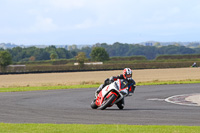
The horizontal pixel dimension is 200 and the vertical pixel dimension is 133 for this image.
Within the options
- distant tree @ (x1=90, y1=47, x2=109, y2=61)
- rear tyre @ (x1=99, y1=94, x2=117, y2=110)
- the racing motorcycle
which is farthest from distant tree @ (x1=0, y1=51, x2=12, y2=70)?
rear tyre @ (x1=99, y1=94, x2=117, y2=110)

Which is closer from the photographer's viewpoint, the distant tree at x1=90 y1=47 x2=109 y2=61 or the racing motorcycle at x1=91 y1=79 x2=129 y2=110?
the racing motorcycle at x1=91 y1=79 x2=129 y2=110

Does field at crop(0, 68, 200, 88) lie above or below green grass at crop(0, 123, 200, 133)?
below

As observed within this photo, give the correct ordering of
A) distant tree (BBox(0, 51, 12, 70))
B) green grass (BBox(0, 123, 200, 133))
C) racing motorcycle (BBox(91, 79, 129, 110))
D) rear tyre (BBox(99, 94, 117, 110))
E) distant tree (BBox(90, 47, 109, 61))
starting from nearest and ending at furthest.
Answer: green grass (BBox(0, 123, 200, 133)) → racing motorcycle (BBox(91, 79, 129, 110)) → rear tyre (BBox(99, 94, 117, 110)) → distant tree (BBox(0, 51, 12, 70)) → distant tree (BBox(90, 47, 109, 61))

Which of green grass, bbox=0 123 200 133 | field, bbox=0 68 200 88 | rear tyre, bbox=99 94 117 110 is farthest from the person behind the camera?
field, bbox=0 68 200 88

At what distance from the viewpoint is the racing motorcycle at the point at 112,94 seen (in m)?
18.7

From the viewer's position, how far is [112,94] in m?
19.0

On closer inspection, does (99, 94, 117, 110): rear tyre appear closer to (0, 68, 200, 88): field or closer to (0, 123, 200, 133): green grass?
(0, 123, 200, 133): green grass

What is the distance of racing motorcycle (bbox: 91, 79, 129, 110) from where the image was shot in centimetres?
1866

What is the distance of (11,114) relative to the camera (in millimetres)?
17891

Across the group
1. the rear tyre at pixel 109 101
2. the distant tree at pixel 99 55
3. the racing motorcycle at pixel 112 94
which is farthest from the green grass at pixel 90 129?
the distant tree at pixel 99 55

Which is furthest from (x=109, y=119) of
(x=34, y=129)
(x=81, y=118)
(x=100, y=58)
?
(x=100, y=58)

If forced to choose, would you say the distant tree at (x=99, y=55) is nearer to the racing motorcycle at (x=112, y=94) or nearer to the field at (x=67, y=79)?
the field at (x=67, y=79)

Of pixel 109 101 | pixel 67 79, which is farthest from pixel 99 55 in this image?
pixel 109 101

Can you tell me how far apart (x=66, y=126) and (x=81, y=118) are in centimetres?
296
